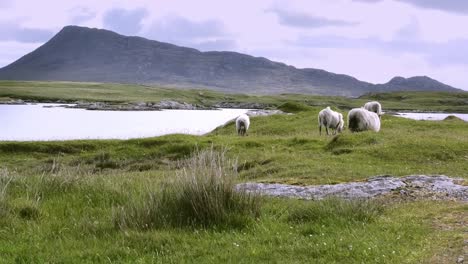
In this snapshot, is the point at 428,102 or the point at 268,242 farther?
the point at 428,102

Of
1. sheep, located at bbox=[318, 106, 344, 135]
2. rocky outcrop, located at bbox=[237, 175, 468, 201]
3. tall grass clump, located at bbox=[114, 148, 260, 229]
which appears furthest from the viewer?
sheep, located at bbox=[318, 106, 344, 135]

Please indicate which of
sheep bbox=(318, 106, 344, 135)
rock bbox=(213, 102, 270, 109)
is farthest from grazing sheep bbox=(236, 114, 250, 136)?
rock bbox=(213, 102, 270, 109)

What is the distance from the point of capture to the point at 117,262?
7.54 metres

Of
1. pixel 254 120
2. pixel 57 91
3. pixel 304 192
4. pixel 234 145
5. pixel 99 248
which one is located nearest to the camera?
pixel 99 248

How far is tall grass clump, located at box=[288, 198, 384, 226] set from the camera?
961 centimetres

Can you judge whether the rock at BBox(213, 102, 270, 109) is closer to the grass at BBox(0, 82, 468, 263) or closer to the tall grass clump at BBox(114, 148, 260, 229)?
the grass at BBox(0, 82, 468, 263)

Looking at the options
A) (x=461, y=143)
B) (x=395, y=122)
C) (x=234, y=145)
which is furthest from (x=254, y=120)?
(x=461, y=143)

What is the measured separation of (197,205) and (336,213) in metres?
2.59

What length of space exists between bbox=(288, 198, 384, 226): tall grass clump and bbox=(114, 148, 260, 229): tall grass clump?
839mm

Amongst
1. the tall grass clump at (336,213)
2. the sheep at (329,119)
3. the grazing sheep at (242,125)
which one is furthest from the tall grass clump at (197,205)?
the grazing sheep at (242,125)

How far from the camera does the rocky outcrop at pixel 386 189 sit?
41.0 ft

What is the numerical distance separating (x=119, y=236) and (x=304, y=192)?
579 cm

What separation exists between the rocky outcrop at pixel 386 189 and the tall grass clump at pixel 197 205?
216cm

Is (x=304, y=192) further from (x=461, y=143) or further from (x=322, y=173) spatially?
(x=461, y=143)
